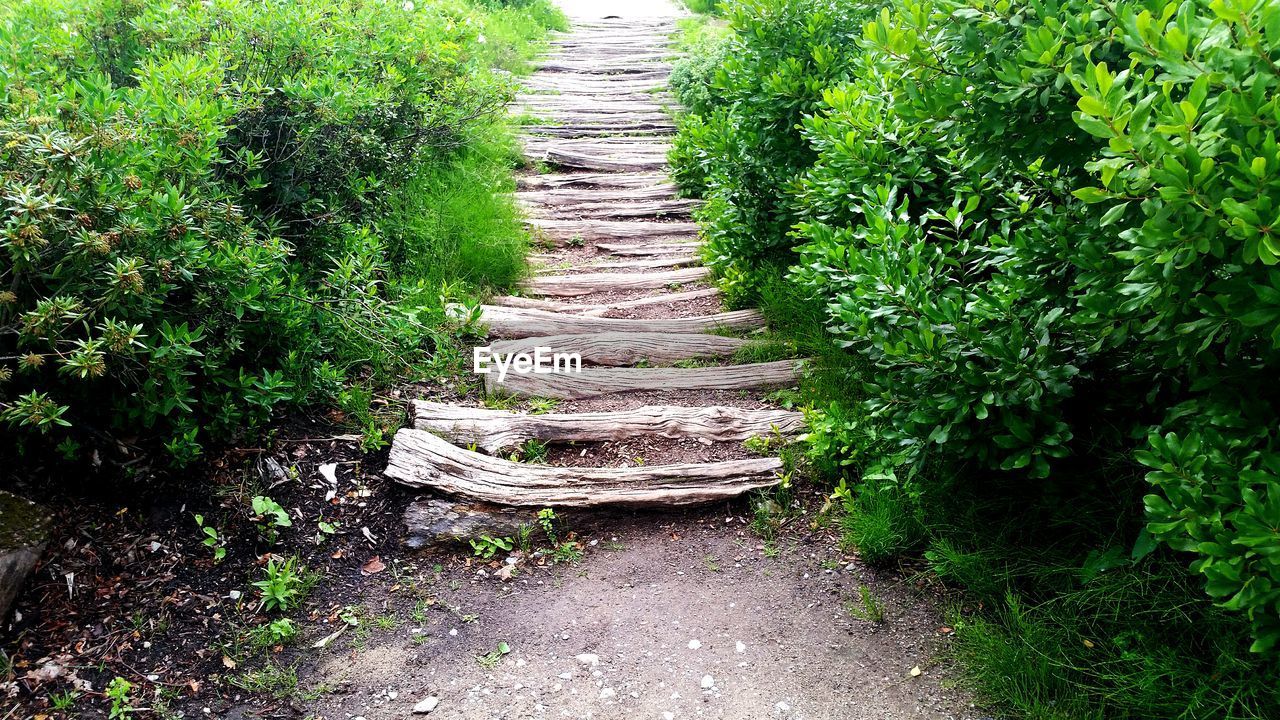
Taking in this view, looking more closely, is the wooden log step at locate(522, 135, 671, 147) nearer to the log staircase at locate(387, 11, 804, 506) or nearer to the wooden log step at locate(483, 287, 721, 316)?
the log staircase at locate(387, 11, 804, 506)

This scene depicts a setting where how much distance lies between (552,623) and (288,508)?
1344mm

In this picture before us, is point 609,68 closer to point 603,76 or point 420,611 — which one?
point 603,76

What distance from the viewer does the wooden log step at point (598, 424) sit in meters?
4.35

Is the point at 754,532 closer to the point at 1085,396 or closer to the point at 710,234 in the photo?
the point at 1085,396

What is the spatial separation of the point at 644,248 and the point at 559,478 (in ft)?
12.5

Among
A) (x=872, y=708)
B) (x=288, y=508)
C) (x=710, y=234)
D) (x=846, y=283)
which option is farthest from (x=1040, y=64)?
(x=710, y=234)

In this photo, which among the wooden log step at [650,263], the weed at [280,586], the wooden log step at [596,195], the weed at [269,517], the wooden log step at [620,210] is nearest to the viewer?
the weed at [280,586]

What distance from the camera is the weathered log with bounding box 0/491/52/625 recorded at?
293 centimetres

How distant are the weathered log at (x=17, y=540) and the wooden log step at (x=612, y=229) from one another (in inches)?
197

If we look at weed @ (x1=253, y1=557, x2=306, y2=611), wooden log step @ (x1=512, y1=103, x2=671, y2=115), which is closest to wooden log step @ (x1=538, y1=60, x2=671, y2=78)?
wooden log step @ (x1=512, y1=103, x2=671, y2=115)

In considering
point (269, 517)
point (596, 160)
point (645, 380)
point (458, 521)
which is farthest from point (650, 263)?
point (269, 517)

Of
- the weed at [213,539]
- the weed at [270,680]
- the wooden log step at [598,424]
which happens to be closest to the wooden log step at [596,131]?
the wooden log step at [598,424]

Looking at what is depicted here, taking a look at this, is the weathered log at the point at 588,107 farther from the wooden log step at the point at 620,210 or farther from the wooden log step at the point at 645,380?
the wooden log step at the point at 645,380

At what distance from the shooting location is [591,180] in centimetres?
895
